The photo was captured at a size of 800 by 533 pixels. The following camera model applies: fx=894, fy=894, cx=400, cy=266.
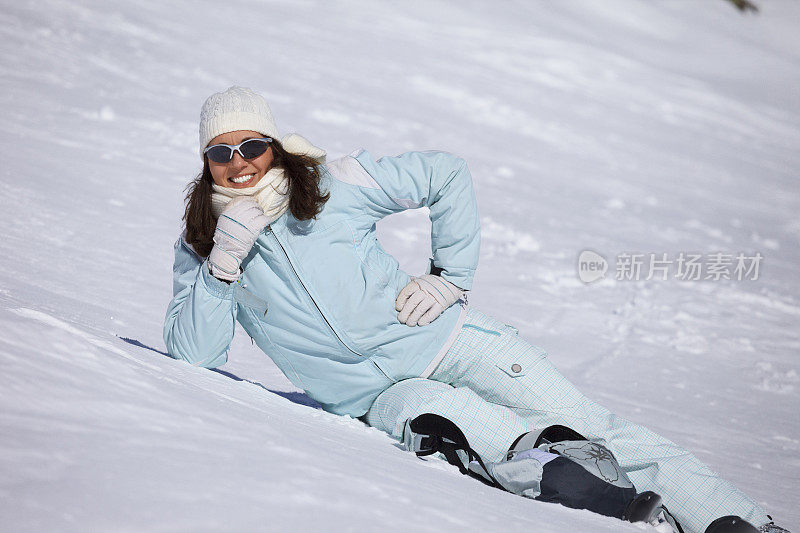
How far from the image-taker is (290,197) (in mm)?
2443

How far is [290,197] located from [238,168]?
172 millimetres

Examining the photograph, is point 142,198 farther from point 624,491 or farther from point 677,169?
point 677,169

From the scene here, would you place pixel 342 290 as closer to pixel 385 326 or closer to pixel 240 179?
pixel 385 326

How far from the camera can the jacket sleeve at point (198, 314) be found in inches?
97.3

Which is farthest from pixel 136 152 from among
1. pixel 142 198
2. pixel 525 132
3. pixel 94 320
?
pixel 525 132

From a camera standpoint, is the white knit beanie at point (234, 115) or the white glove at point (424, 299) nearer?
the white knit beanie at point (234, 115)

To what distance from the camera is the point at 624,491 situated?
2268 millimetres

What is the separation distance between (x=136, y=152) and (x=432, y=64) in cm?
584

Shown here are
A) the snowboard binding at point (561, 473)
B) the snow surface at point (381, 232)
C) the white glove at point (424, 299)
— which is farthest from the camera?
the white glove at point (424, 299)

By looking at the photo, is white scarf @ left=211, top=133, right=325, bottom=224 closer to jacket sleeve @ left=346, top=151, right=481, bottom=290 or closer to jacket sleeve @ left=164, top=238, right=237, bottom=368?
jacket sleeve @ left=164, top=238, right=237, bottom=368

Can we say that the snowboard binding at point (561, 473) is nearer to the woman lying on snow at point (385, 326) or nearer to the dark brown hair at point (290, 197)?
the woman lying on snow at point (385, 326)

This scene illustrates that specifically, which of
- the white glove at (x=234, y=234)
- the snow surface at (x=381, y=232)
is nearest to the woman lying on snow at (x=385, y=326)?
the white glove at (x=234, y=234)

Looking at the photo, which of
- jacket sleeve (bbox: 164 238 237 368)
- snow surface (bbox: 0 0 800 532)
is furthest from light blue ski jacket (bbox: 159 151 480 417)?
snow surface (bbox: 0 0 800 532)

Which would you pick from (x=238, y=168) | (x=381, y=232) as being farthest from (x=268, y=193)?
(x=381, y=232)
